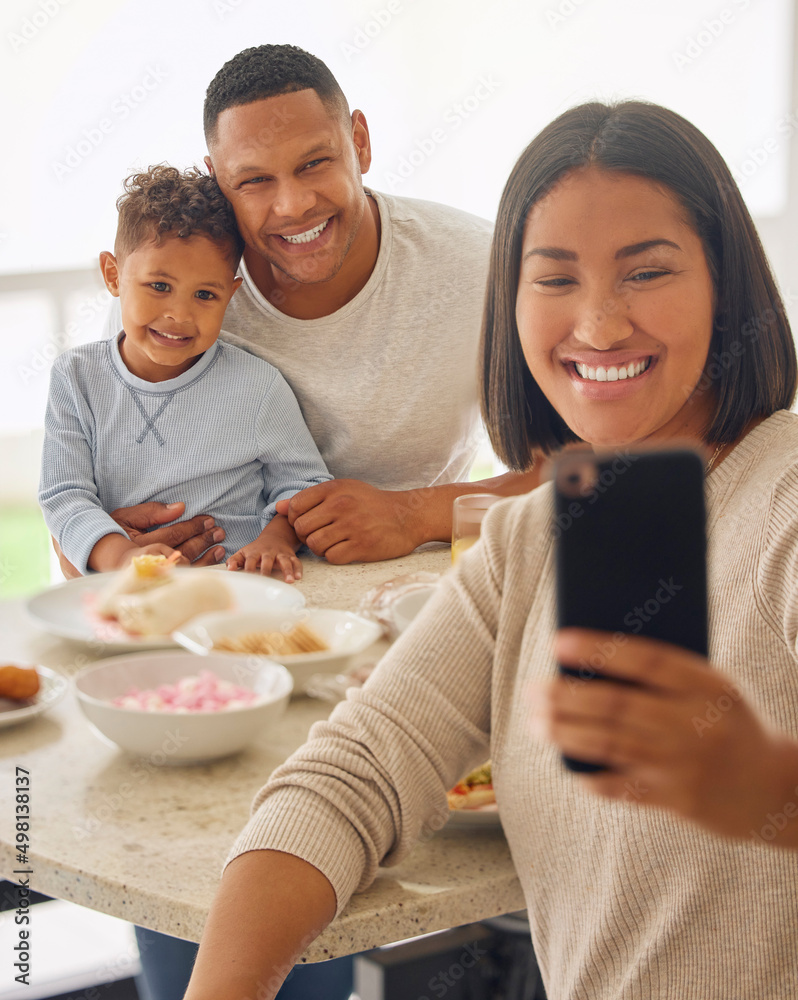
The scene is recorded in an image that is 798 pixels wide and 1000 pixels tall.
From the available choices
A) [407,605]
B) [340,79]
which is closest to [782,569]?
[407,605]

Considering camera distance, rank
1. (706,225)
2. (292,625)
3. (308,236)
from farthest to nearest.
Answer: (308,236)
(292,625)
(706,225)

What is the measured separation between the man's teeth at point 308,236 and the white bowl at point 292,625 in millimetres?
276

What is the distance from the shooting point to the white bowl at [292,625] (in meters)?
0.31

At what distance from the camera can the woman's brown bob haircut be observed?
0.75ft

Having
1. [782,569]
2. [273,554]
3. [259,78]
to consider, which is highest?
Result: [259,78]

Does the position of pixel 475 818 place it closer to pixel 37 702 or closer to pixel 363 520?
pixel 37 702

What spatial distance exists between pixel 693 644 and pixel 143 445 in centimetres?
40

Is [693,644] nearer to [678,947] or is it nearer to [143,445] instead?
[678,947]

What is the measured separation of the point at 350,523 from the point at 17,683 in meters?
0.23

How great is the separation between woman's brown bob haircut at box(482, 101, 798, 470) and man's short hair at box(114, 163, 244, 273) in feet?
0.87

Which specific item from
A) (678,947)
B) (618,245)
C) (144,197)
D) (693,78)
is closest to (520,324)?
(618,245)

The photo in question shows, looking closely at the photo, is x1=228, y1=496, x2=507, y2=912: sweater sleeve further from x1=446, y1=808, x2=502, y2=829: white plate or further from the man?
the man

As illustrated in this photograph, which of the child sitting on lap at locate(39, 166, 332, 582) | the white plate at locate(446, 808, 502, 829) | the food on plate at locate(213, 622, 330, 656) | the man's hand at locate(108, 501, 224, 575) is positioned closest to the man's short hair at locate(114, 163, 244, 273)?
the child sitting on lap at locate(39, 166, 332, 582)

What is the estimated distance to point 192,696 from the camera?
284 millimetres
